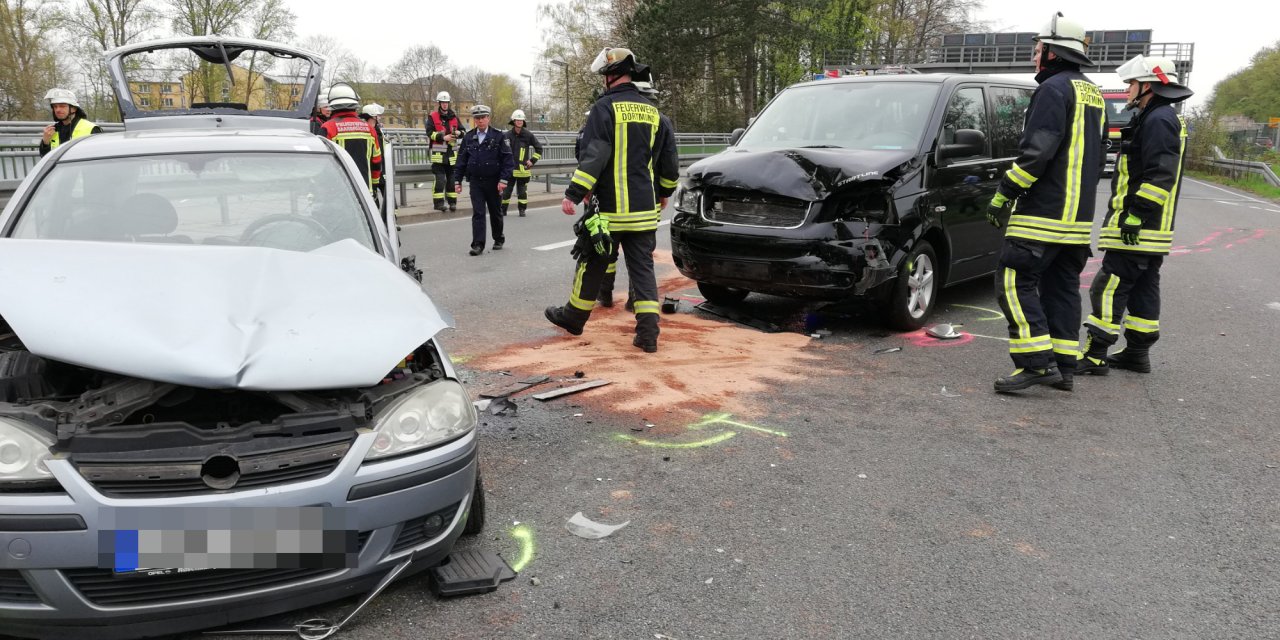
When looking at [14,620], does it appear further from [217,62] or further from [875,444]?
[217,62]

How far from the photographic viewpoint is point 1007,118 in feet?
25.8

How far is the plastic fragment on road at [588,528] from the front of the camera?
346 cm

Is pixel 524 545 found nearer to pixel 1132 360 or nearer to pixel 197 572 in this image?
pixel 197 572

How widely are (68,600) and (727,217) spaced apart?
505 cm

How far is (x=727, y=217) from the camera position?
6.76 m

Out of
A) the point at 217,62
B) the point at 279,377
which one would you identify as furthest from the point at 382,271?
the point at 217,62

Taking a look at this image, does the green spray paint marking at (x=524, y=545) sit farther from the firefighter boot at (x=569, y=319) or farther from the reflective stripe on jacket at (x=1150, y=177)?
the reflective stripe on jacket at (x=1150, y=177)

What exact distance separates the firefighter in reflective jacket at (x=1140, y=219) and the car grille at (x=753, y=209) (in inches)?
78.6

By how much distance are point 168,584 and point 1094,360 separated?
553 cm

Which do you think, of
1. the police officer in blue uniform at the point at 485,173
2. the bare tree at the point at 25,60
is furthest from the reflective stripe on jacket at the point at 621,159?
the bare tree at the point at 25,60

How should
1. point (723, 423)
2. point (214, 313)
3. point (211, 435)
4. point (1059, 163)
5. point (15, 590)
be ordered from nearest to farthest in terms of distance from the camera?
point (15, 590), point (211, 435), point (214, 313), point (723, 423), point (1059, 163)

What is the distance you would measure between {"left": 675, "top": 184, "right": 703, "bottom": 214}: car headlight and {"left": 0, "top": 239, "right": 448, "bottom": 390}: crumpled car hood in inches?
151

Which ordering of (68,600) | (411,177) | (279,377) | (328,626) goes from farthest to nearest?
(411,177) < (328,626) < (279,377) < (68,600)

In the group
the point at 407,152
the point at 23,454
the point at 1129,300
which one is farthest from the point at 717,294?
the point at 407,152
